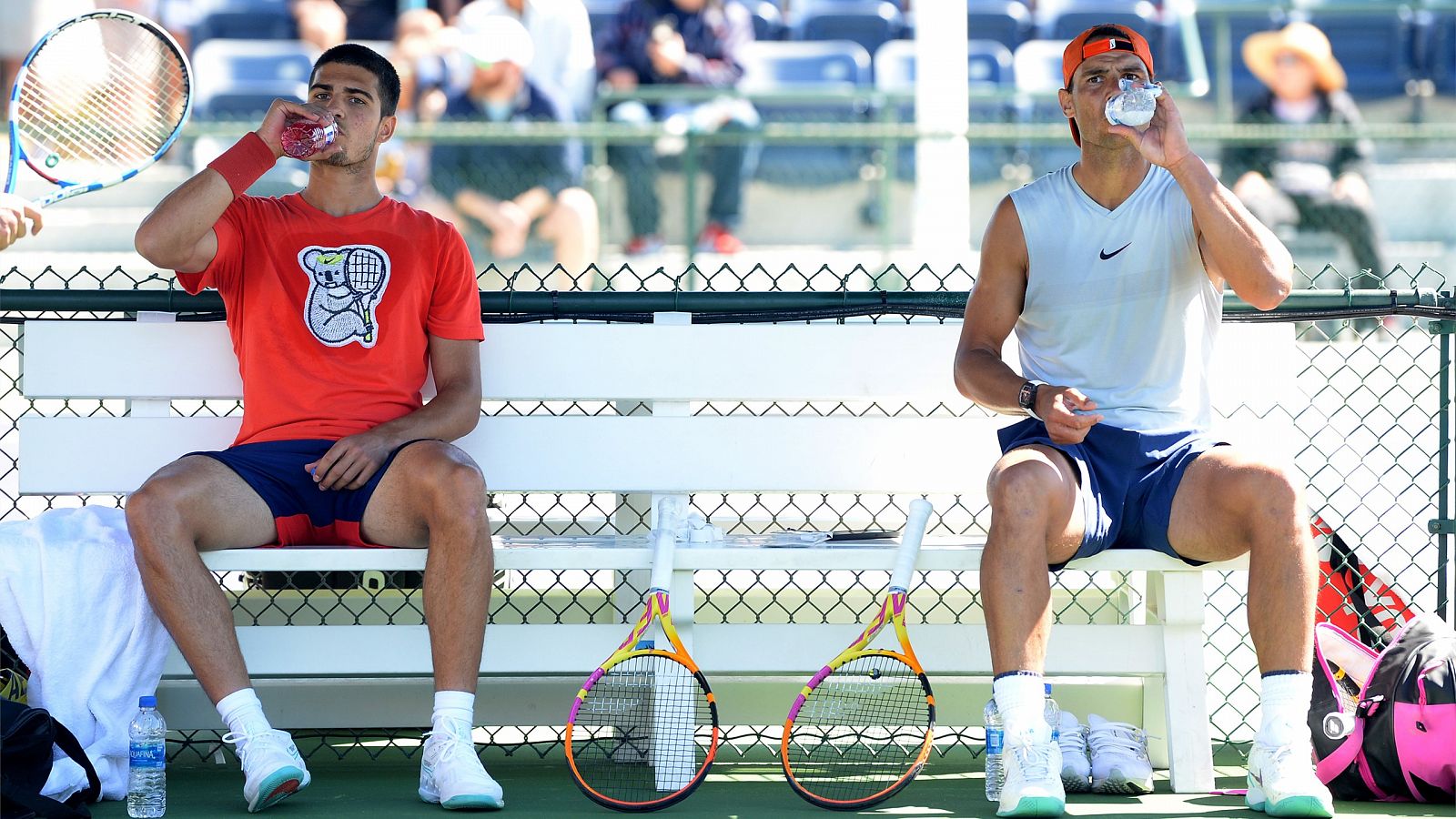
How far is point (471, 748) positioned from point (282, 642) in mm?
533

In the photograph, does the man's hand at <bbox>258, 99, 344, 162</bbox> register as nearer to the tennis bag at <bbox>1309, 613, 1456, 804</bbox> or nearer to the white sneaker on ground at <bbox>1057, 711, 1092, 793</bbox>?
the white sneaker on ground at <bbox>1057, 711, 1092, 793</bbox>

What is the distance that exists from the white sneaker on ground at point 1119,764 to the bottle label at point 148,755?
1.88 meters

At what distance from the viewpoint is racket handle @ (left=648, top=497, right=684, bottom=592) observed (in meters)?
3.42

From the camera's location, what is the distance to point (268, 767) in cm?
322

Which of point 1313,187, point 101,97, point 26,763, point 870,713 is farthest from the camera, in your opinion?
point 1313,187

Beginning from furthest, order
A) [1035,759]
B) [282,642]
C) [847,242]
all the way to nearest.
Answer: [847,242] < [282,642] < [1035,759]

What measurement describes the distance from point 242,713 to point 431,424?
0.74m

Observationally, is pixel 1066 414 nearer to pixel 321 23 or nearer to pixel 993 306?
pixel 993 306

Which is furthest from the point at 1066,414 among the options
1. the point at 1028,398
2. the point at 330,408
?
the point at 330,408

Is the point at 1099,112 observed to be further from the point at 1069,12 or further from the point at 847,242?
the point at 1069,12

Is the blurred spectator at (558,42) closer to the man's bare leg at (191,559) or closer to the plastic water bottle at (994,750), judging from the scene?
the man's bare leg at (191,559)

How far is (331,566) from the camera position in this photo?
350cm

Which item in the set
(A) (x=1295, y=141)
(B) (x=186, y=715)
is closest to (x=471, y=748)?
(B) (x=186, y=715)

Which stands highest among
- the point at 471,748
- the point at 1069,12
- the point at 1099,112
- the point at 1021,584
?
the point at 1069,12
